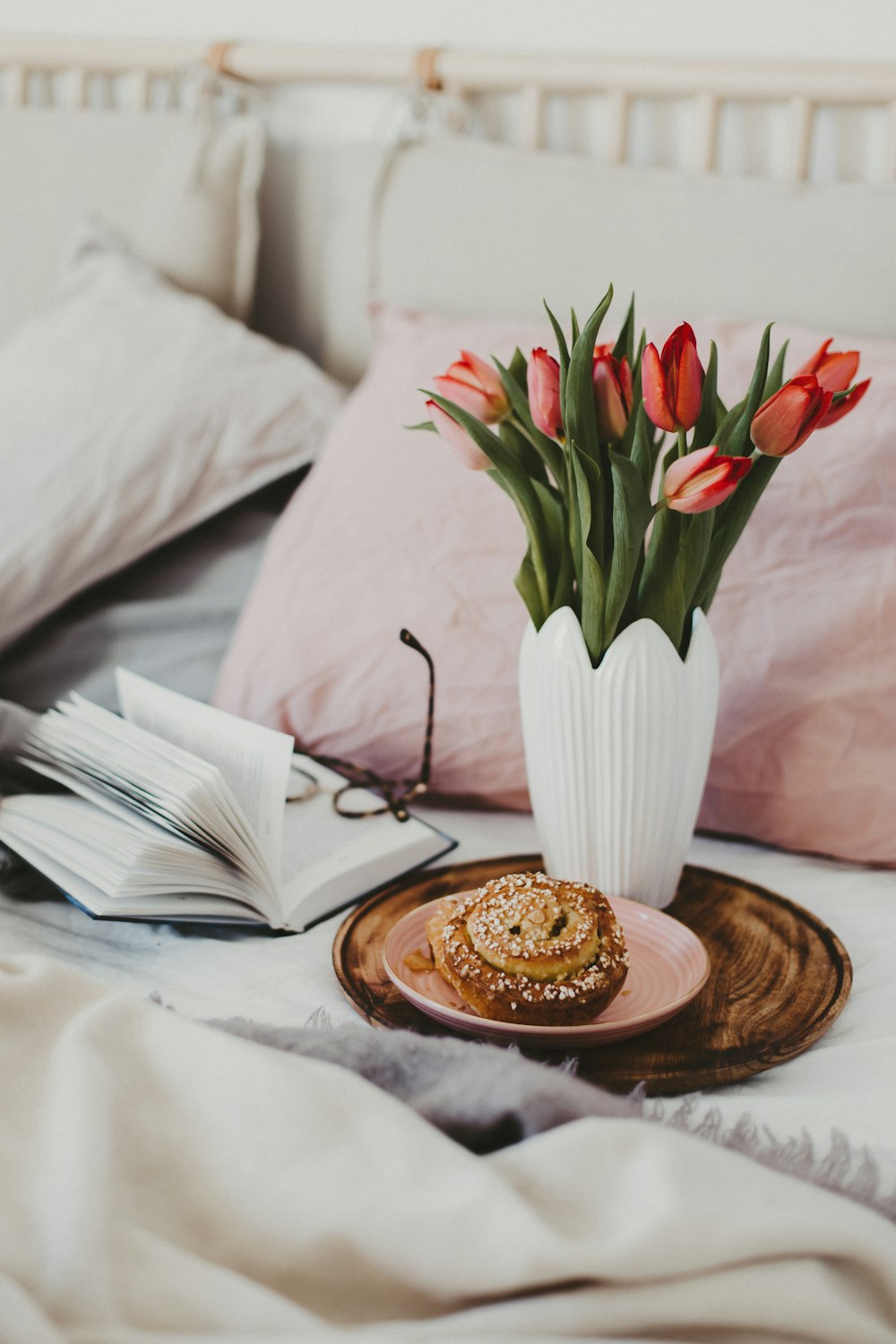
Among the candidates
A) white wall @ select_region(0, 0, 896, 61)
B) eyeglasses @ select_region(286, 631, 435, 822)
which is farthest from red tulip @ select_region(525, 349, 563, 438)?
white wall @ select_region(0, 0, 896, 61)

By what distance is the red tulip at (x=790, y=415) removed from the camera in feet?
2.42

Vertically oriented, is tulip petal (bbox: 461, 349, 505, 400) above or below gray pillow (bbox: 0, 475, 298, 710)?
above

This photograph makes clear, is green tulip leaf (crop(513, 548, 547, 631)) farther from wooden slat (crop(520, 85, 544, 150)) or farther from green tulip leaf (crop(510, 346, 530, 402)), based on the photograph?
wooden slat (crop(520, 85, 544, 150))

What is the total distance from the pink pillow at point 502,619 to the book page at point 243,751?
0.18 meters

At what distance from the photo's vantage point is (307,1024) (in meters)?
0.71

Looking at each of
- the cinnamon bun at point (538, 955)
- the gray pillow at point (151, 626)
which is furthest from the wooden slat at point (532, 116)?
the cinnamon bun at point (538, 955)

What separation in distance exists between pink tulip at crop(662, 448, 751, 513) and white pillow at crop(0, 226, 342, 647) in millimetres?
692

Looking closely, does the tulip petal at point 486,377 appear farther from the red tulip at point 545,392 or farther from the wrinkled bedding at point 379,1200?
the wrinkled bedding at point 379,1200

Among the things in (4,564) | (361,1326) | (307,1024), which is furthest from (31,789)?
(361,1326)

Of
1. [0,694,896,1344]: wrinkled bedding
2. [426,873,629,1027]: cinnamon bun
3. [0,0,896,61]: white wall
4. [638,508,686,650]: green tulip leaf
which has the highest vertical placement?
[0,0,896,61]: white wall

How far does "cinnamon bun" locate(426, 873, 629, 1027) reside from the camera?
0.70 meters

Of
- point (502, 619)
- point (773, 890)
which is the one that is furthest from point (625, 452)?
point (773, 890)

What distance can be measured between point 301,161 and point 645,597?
1.14 m

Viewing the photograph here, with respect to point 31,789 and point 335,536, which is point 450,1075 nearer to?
point 31,789
